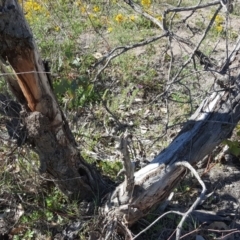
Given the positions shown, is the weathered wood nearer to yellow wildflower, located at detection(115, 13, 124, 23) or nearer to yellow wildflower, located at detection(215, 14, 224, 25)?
yellow wildflower, located at detection(115, 13, 124, 23)

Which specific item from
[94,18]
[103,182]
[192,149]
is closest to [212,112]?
[192,149]

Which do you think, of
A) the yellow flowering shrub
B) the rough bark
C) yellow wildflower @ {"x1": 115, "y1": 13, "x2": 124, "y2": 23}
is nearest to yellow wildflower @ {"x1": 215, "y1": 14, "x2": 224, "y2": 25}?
yellow wildflower @ {"x1": 115, "y1": 13, "x2": 124, "y2": 23}

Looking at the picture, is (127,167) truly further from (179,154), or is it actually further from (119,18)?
(119,18)

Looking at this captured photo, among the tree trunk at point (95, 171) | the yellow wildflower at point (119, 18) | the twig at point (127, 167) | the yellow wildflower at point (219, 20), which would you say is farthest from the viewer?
the yellow wildflower at point (219, 20)

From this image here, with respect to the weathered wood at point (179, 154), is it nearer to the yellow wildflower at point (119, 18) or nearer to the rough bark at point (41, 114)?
the rough bark at point (41, 114)

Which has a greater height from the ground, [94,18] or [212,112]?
[94,18]

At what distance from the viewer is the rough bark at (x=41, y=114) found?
8.16 ft

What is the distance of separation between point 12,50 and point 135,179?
107 cm

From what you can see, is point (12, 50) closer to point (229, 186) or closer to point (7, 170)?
point (7, 170)

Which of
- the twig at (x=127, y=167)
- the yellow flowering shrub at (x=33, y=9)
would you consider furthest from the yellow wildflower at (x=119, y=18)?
the twig at (x=127, y=167)

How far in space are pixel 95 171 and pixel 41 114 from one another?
71 centimetres

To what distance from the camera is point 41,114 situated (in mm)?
2783

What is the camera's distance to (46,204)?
3.26 meters

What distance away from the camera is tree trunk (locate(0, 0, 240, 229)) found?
2.76m
